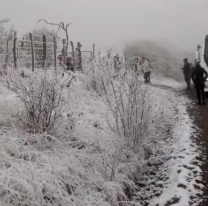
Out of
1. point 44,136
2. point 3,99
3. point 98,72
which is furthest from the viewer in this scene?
point 98,72

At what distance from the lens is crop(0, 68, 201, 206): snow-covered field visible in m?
A: 3.46

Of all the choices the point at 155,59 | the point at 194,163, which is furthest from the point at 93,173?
the point at 155,59

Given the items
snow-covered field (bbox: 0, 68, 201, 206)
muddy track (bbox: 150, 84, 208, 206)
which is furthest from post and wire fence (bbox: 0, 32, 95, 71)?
snow-covered field (bbox: 0, 68, 201, 206)

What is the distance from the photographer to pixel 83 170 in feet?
13.8

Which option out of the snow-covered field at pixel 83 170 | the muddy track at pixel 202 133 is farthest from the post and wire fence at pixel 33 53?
the snow-covered field at pixel 83 170

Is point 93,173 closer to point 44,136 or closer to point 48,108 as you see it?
point 44,136

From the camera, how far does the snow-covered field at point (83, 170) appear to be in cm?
346

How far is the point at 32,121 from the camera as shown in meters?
5.17

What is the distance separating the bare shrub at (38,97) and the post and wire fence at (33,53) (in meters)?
5.61

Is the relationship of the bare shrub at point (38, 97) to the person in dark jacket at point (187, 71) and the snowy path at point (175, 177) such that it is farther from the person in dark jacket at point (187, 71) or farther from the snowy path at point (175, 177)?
the person in dark jacket at point (187, 71)

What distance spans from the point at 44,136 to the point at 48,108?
516 mm

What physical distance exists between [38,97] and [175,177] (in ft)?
8.41

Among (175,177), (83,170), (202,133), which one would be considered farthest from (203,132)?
(83,170)

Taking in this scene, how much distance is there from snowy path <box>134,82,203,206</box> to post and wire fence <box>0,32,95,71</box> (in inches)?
234
